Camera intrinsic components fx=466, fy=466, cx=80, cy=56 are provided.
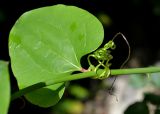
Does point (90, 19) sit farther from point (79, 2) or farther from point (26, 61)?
point (79, 2)

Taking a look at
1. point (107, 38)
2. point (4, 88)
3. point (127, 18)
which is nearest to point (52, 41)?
point (4, 88)

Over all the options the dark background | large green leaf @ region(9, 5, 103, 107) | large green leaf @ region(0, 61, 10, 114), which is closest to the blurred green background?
the dark background

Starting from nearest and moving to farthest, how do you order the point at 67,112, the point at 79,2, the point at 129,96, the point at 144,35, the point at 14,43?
the point at 14,43, the point at 79,2, the point at 67,112, the point at 129,96, the point at 144,35

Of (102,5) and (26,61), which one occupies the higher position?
(26,61)

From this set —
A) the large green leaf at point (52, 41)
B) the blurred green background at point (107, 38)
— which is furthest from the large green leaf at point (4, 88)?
the blurred green background at point (107, 38)

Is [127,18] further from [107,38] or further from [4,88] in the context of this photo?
[4,88]

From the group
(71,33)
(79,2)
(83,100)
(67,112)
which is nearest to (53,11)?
(71,33)

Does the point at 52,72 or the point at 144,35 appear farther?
the point at 144,35

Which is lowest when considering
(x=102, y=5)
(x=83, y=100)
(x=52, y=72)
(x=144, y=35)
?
(x=83, y=100)
